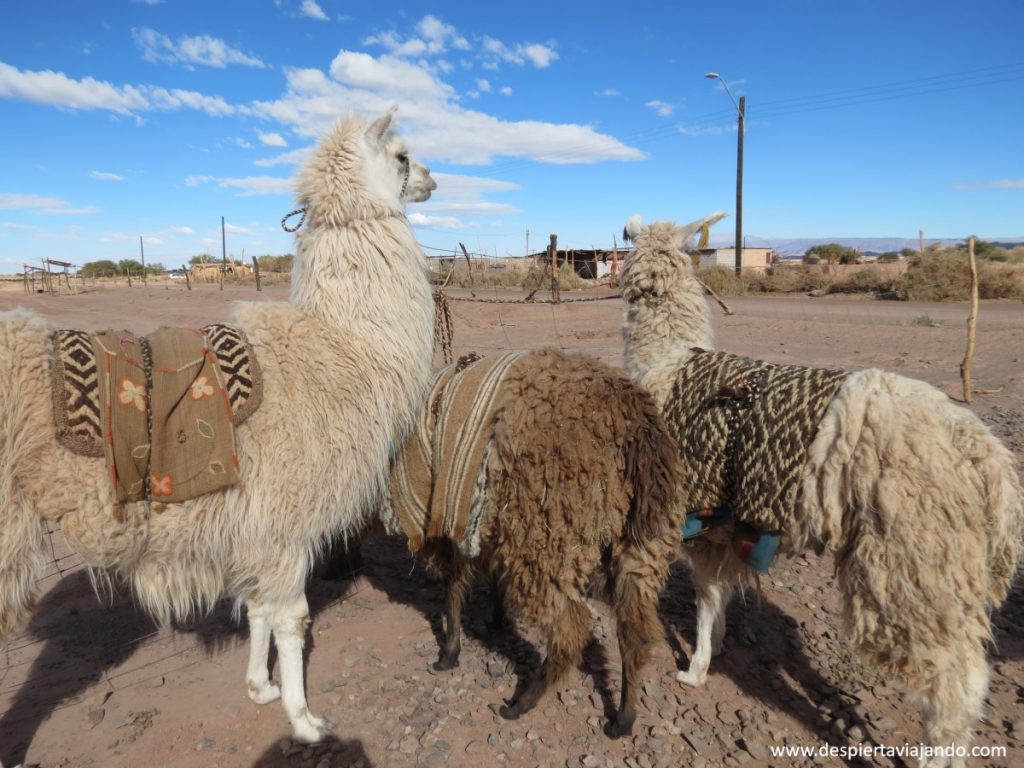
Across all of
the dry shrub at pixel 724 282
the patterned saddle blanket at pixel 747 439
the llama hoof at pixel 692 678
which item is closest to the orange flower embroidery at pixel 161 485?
the patterned saddle blanket at pixel 747 439

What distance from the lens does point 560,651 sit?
107 inches

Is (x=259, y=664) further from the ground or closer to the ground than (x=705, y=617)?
closer to the ground

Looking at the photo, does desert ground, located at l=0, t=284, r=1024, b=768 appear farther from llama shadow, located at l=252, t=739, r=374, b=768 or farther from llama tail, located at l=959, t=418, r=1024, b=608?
llama tail, located at l=959, t=418, r=1024, b=608

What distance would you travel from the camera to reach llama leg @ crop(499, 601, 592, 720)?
2.66m

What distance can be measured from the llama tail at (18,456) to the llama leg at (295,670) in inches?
35.9

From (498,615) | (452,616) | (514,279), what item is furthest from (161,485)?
(514,279)

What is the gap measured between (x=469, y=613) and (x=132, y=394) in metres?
2.38

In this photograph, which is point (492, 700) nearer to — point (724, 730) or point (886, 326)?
point (724, 730)

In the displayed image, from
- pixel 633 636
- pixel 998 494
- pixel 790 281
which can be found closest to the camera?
pixel 998 494

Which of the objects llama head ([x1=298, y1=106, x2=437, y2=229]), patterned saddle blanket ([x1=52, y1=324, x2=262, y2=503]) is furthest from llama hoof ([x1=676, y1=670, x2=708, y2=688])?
llama head ([x1=298, y1=106, x2=437, y2=229])

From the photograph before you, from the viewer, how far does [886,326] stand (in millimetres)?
13898

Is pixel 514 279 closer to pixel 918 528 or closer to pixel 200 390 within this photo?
pixel 200 390

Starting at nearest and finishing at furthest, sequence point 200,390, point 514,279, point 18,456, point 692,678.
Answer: point 18,456 < point 200,390 < point 692,678 < point 514,279

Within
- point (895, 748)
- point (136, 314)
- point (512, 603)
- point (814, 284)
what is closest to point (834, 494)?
point (895, 748)
